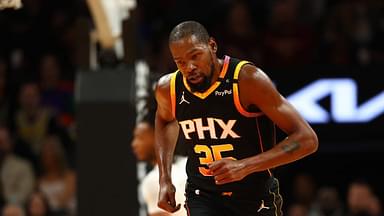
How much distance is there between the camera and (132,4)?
371 inches

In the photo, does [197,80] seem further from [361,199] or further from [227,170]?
[361,199]

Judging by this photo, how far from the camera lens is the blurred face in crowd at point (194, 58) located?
16.0 ft

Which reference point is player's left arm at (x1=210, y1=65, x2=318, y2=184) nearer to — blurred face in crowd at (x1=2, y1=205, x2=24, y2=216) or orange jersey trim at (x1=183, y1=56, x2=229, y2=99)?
orange jersey trim at (x1=183, y1=56, x2=229, y2=99)

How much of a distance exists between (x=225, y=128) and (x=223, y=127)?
0.5 inches

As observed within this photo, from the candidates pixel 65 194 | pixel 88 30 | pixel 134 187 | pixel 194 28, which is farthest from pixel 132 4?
pixel 194 28

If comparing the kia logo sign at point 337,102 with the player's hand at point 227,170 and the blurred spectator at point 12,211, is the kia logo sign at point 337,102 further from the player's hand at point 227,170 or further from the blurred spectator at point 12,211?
the player's hand at point 227,170

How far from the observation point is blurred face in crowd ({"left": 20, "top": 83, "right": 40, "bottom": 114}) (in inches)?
466

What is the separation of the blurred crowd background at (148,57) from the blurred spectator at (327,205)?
0.04 feet

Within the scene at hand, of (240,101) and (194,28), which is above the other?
(194,28)

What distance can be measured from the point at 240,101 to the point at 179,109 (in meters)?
0.37

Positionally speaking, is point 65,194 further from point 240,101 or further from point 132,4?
point 240,101

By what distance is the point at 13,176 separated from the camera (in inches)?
452

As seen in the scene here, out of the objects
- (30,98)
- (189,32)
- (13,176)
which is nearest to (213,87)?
(189,32)

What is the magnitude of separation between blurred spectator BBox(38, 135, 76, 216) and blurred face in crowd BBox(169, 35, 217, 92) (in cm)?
661
